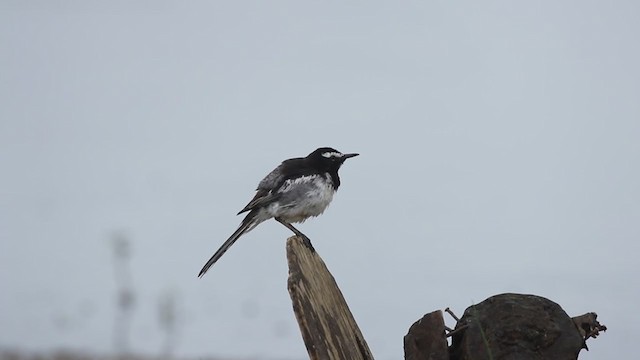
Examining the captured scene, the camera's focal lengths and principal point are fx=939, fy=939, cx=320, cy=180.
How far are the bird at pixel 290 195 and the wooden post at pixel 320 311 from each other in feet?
11.7

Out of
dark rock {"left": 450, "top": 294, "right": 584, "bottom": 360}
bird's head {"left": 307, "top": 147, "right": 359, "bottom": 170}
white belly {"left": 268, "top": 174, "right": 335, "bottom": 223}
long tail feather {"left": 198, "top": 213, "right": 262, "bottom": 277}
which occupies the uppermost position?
bird's head {"left": 307, "top": 147, "right": 359, "bottom": 170}

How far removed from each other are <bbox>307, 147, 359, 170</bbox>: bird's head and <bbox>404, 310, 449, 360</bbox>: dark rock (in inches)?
218

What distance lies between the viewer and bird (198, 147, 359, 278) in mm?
9977

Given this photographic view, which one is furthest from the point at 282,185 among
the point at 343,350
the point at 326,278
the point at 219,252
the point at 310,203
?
the point at 343,350

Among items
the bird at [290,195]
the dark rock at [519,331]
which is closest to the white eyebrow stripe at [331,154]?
the bird at [290,195]

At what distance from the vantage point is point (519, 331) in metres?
5.07

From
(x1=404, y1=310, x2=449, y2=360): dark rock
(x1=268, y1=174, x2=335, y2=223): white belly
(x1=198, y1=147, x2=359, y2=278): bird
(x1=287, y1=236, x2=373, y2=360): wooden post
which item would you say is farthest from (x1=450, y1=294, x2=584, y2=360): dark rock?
(x1=268, y1=174, x2=335, y2=223): white belly

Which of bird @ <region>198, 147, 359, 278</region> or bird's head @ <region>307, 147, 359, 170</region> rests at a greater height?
bird's head @ <region>307, 147, 359, 170</region>

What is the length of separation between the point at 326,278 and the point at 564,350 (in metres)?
1.60

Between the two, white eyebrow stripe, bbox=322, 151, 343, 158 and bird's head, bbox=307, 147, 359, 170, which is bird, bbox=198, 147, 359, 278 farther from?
white eyebrow stripe, bbox=322, 151, 343, 158

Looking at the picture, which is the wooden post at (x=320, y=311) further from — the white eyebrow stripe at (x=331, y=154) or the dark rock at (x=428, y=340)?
the white eyebrow stripe at (x=331, y=154)

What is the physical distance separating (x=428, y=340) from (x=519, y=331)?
0.50m

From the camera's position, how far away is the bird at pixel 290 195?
9.98 meters

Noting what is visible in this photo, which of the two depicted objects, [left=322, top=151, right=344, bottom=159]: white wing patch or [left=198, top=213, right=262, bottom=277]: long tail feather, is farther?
[left=322, top=151, right=344, bottom=159]: white wing patch
